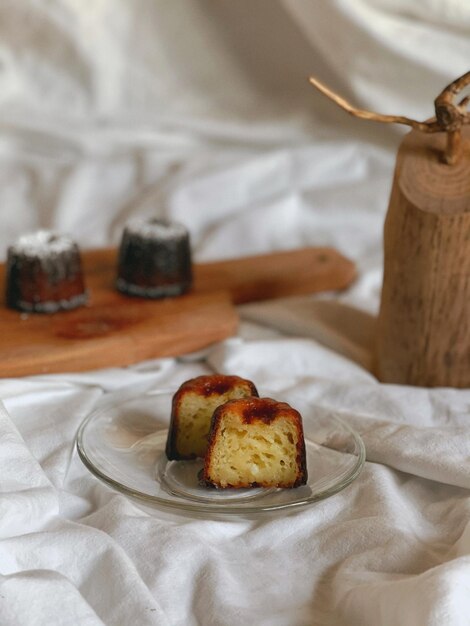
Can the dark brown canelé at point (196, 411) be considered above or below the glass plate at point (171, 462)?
above

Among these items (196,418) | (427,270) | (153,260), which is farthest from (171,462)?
(153,260)

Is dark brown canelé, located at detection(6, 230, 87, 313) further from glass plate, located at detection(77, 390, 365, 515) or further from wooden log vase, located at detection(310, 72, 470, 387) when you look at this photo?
wooden log vase, located at detection(310, 72, 470, 387)

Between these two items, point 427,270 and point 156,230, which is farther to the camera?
point 156,230

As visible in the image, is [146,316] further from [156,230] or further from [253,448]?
[253,448]

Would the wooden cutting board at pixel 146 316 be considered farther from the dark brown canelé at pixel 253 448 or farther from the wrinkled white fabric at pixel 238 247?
the dark brown canelé at pixel 253 448

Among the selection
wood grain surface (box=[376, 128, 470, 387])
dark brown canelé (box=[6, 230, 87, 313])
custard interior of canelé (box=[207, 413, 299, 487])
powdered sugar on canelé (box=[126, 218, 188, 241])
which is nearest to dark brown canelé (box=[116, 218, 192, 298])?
powdered sugar on canelé (box=[126, 218, 188, 241])

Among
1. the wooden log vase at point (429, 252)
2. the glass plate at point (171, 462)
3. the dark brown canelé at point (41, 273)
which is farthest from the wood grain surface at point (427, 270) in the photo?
the dark brown canelé at point (41, 273)
